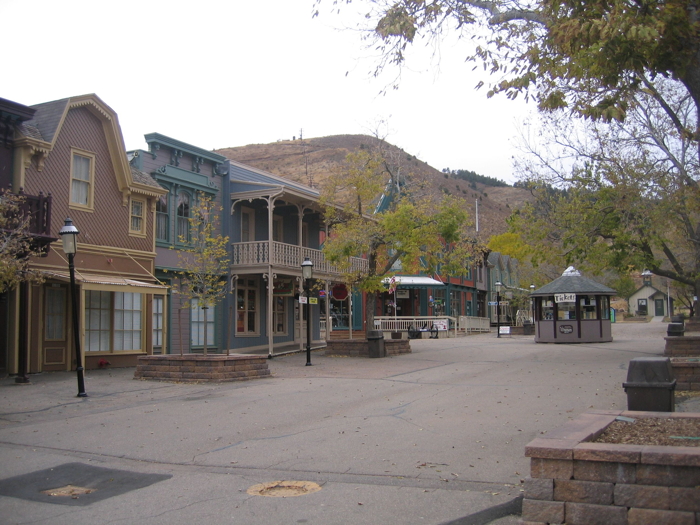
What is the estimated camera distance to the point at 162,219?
22.6 meters

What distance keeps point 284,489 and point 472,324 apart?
4048 centimetres

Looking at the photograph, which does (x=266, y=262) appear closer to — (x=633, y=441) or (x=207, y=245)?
(x=207, y=245)

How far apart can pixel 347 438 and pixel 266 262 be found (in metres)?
15.0

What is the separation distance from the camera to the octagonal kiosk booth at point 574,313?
30.5 metres

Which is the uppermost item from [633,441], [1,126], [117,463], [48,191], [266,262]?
[1,126]

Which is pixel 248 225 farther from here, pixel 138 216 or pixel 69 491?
pixel 69 491

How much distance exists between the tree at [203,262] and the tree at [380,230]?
4.03 m

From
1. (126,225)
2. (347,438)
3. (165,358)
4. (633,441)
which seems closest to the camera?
(633,441)

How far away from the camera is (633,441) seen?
5871mm

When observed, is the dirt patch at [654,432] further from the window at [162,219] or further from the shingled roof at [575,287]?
the shingled roof at [575,287]

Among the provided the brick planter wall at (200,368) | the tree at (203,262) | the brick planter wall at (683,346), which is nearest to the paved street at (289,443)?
the brick planter wall at (200,368)

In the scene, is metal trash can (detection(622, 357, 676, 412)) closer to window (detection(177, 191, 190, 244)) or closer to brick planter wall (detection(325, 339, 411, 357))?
brick planter wall (detection(325, 339, 411, 357))

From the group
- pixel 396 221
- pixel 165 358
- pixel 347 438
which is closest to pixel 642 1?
pixel 347 438

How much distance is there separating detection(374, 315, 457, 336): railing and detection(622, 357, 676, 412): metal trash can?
3131 cm
